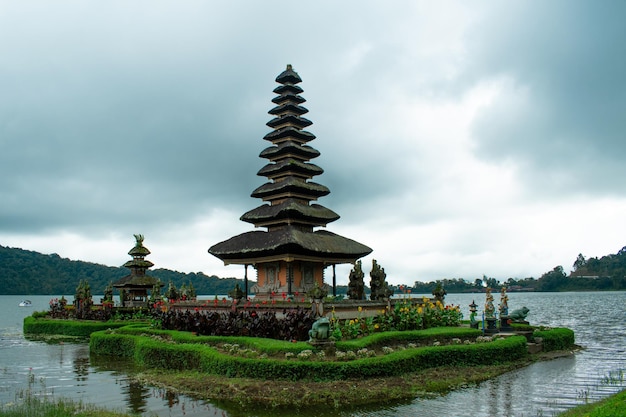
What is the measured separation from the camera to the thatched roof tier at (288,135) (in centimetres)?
3284

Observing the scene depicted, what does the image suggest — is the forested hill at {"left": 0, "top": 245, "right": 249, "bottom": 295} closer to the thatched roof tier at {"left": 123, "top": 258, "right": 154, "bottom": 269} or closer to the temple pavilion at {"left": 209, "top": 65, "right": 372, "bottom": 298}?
the thatched roof tier at {"left": 123, "top": 258, "right": 154, "bottom": 269}

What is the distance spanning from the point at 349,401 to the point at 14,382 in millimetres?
12744

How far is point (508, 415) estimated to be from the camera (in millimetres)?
12164

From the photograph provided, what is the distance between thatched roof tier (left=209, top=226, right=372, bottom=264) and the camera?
1064 inches

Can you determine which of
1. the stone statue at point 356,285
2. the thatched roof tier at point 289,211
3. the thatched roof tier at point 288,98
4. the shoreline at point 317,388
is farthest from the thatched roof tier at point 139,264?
the shoreline at point 317,388

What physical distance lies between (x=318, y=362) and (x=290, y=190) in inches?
663

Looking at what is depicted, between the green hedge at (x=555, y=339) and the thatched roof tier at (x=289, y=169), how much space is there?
16446 mm

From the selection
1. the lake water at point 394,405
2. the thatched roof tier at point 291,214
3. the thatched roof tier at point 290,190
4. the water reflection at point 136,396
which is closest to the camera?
the lake water at point 394,405

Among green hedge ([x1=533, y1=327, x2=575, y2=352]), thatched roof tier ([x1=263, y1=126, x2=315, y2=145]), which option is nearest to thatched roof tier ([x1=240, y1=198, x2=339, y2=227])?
thatched roof tier ([x1=263, y1=126, x2=315, y2=145])

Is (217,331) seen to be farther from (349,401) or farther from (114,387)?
(349,401)

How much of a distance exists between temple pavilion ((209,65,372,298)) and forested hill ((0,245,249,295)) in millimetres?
88414

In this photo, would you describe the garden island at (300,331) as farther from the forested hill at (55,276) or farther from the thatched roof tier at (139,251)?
the forested hill at (55,276)

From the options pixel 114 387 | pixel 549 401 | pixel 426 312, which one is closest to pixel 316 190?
pixel 426 312

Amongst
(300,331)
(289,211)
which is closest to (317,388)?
(300,331)
